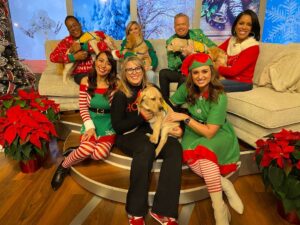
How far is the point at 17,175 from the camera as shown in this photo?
2.22 meters

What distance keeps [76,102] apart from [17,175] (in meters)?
1.04

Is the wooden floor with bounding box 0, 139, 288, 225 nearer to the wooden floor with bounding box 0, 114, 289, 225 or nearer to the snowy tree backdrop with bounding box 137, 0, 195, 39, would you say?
the wooden floor with bounding box 0, 114, 289, 225

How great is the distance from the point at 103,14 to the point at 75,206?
4.13 meters

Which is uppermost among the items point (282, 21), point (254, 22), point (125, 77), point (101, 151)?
point (282, 21)

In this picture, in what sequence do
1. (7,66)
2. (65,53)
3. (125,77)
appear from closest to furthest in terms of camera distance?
1. (125,77)
2. (65,53)
3. (7,66)

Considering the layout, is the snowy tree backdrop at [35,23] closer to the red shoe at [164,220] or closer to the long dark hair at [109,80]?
the long dark hair at [109,80]

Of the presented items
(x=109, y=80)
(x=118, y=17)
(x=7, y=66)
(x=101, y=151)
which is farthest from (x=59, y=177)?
(x=118, y=17)

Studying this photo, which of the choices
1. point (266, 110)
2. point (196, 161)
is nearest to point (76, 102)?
point (196, 161)

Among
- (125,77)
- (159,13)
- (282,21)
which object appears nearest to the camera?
(125,77)

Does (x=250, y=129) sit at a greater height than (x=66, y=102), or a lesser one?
lesser

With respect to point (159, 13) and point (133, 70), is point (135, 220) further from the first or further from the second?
point (159, 13)

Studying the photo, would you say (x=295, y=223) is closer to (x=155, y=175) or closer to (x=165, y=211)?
(x=165, y=211)

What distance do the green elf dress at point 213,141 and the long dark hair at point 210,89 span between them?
30mm

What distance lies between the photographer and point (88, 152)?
197cm
